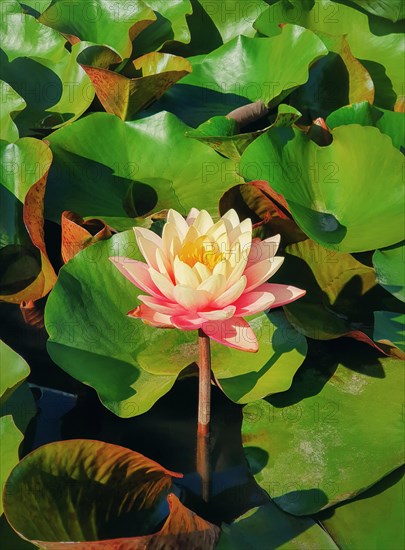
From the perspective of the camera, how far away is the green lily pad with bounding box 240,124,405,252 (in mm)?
1669

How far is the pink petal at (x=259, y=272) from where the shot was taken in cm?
124

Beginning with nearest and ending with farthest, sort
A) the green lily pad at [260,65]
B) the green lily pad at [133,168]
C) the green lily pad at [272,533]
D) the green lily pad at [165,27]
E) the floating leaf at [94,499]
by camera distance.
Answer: the floating leaf at [94,499] < the green lily pad at [272,533] < the green lily pad at [133,168] < the green lily pad at [260,65] < the green lily pad at [165,27]

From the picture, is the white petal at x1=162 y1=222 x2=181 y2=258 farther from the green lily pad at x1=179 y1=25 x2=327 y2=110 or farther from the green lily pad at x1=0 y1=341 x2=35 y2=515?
the green lily pad at x1=179 y1=25 x2=327 y2=110

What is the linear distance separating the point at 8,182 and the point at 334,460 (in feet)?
3.40

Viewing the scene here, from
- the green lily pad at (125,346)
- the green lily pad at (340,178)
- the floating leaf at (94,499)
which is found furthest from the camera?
the green lily pad at (340,178)

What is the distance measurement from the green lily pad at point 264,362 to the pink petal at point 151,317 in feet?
1.01

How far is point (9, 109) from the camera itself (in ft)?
6.27

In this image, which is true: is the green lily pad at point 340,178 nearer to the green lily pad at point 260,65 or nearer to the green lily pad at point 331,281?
the green lily pad at point 331,281

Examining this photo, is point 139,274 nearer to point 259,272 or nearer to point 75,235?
point 259,272

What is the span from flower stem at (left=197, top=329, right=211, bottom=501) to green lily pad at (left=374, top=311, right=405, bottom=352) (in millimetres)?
368

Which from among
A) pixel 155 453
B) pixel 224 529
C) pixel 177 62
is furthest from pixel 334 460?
pixel 177 62

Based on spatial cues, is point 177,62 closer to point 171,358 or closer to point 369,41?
point 369,41

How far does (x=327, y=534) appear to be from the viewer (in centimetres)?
130

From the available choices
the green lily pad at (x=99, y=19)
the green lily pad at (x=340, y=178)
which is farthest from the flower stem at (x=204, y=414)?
the green lily pad at (x=99, y=19)
